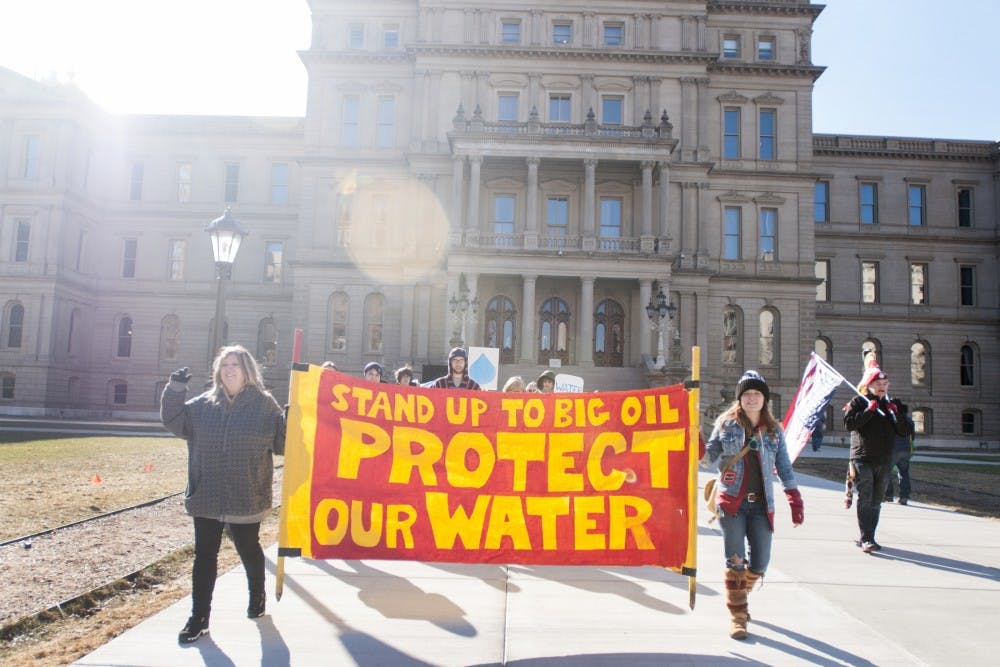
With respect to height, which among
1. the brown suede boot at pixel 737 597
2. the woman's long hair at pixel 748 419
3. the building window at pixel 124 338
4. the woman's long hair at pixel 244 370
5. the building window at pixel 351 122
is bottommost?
the brown suede boot at pixel 737 597

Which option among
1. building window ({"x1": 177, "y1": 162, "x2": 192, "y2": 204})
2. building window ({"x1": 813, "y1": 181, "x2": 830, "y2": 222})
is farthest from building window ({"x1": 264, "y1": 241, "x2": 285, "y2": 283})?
building window ({"x1": 813, "y1": 181, "x2": 830, "y2": 222})

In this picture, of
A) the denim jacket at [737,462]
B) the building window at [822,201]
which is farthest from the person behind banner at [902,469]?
the building window at [822,201]

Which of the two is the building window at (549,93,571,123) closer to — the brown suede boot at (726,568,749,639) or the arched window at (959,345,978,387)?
the arched window at (959,345,978,387)

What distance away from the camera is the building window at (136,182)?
4841 cm

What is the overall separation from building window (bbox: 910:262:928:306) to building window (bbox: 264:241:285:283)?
4113cm

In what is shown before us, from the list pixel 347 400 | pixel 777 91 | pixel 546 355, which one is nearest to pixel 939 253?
pixel 777 91

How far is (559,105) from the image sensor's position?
39969mm

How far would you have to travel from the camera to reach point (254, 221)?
156ft

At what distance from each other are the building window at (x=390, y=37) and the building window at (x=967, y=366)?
3992cm

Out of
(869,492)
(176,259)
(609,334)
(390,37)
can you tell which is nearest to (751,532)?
(869,492)

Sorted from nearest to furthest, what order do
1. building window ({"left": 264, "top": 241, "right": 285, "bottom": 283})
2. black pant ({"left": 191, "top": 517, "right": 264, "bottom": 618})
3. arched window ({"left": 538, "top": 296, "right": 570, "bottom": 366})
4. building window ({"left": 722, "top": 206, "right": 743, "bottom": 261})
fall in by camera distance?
black pant ({"left": 191, "top": 517, "right": 264, "bottom": 618}) < arched window ({"left": 538, "top": 296, "right": 570, "bottom": 366}) < building window ({"left": 722, "top": 206, "right": 743, "bottom": 261}) < building window ({"left": 264, "top": 241, "right": 285, "bottom": 283})

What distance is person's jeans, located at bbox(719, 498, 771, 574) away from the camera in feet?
18.5

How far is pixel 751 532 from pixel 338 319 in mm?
36066

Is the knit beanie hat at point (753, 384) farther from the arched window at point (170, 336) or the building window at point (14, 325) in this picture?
the building window at point (14, 325)
